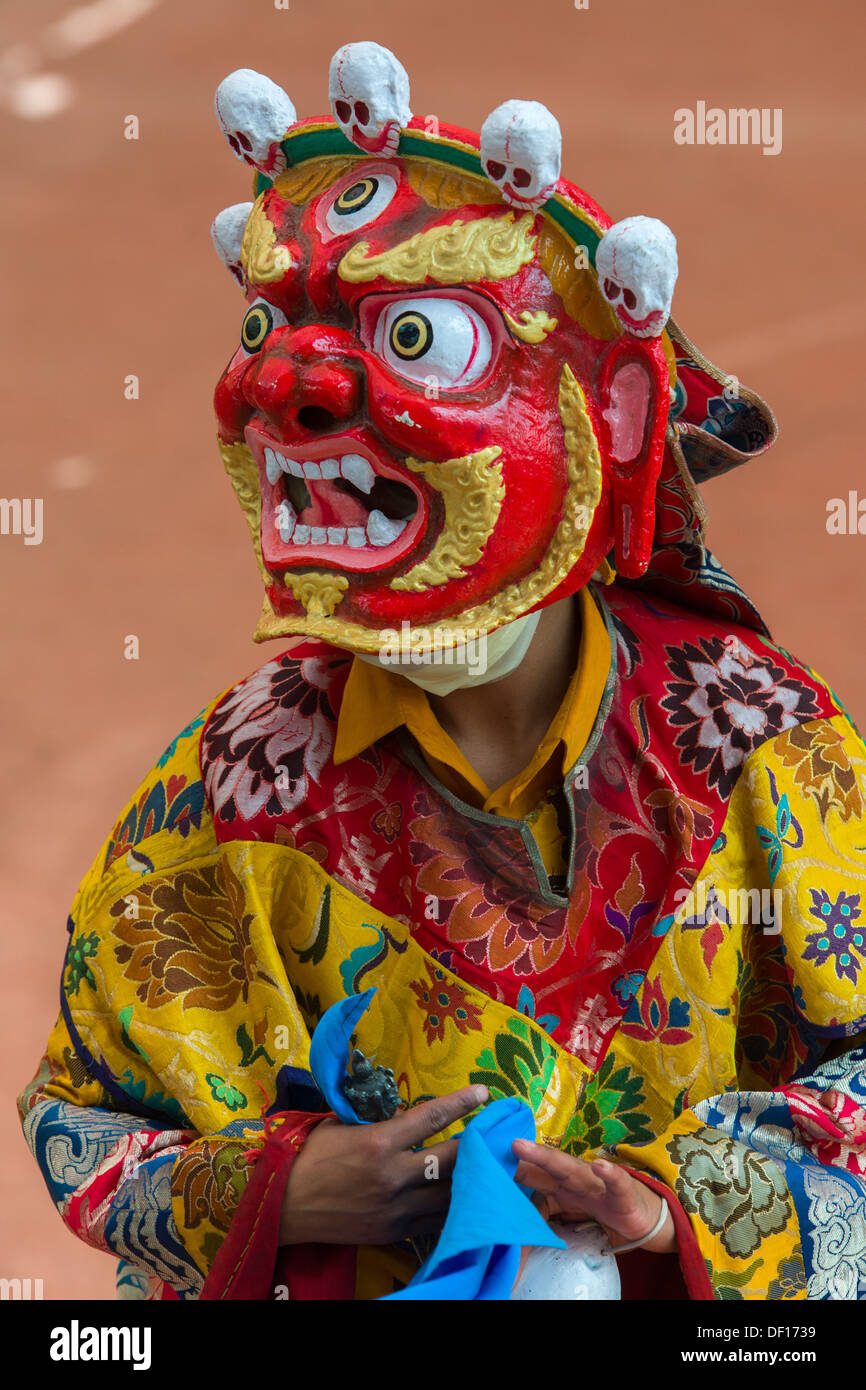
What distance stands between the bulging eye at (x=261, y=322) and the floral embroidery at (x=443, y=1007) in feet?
1.57

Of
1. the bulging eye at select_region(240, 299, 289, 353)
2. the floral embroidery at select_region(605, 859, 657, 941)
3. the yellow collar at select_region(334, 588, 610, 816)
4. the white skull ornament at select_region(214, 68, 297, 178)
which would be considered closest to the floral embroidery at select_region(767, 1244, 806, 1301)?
the floral embroidery at select_region(605, 859, 657, 941)

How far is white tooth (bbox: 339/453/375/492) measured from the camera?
127 cm

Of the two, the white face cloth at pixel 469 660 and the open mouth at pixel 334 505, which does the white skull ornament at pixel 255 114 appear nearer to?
the open mouth at pixel 334 505

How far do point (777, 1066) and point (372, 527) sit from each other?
1.79 ft

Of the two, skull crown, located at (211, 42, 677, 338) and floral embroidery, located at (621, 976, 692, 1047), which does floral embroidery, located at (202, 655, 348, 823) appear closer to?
floral embroidery, located at (621, 976, 692, 1047)

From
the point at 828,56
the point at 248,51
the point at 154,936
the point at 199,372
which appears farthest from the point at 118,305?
the point at 154,936

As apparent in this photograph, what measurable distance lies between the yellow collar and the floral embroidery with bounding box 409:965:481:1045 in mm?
137

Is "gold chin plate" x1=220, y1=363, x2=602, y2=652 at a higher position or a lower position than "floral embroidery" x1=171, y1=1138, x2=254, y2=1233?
higher

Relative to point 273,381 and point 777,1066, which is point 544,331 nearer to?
point 273,381

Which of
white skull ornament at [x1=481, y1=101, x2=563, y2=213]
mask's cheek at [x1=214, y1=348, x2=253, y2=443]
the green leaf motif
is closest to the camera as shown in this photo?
white skull ornament at [x1=481, y1=101, x2=563, y2=213]

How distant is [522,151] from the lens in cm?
121

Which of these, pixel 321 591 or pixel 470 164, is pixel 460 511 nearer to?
pixel 321 591

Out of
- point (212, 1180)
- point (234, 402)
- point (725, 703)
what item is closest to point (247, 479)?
point (234, 402)

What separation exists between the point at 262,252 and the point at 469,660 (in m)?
0.32
